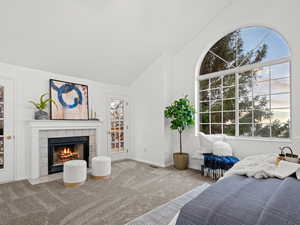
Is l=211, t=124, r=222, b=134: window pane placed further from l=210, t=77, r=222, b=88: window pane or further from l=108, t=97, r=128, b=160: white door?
l=108, t=97, r=128, b=160: white door

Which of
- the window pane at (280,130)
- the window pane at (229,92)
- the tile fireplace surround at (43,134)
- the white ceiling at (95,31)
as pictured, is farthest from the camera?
the window pane at (229,92)

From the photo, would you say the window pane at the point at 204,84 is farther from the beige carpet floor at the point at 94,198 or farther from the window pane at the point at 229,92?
the beige carpet floor at the point at 94,198

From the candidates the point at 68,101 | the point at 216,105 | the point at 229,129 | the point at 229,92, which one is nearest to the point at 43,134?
the point at 68,101

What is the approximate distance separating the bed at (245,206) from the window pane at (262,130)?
2.14m

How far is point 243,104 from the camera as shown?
139 inches

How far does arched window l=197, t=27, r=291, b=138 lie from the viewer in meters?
3.15

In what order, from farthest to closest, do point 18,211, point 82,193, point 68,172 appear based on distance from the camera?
point 68,172, point 82,193, point 18,211

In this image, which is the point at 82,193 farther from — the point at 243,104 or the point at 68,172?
the point at 243,104

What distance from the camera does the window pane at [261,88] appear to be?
329 cm

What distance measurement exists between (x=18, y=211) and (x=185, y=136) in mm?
3419

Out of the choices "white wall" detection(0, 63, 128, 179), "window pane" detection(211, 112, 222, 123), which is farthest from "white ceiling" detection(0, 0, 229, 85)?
"window pane" detection(211, 112, 222, 123)

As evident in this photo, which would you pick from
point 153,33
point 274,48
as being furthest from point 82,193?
point 274,48

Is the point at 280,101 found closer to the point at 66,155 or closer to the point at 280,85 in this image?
the point at 280,85

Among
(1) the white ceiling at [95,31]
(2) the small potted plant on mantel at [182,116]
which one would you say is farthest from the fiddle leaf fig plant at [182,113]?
(1) the white ceiling at [95,31]
